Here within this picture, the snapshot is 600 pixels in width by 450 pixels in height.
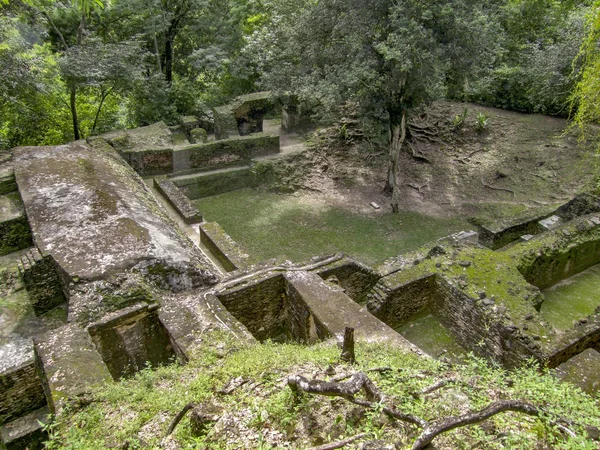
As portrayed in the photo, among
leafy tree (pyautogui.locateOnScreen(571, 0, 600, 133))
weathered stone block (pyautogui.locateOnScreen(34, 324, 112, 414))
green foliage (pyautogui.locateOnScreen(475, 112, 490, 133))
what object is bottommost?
weathered stone block (pyautogui.locateOnScreen(34, 324, 112, 414))

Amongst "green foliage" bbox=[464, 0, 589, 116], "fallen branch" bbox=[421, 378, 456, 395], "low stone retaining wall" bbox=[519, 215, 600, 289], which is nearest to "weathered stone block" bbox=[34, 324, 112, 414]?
"fallen branch" bbox=[421, 378, 456, 395]

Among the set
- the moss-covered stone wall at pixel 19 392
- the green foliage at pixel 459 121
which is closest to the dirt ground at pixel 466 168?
the green foliage at pixel 459 121

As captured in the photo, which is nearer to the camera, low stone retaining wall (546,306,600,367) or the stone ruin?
the stone ruin

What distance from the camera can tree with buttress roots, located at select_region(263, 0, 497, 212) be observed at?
9367 mm

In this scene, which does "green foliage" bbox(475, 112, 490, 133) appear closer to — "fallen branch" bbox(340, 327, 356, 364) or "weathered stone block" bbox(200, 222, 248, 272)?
"weathered stone block" bbox(200, 222, 248, 272)

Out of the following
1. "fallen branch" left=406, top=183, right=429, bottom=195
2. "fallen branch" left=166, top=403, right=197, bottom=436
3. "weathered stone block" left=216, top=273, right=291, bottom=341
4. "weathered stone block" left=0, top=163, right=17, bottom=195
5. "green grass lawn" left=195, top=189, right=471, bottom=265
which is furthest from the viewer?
"fallen branch" left=406, top=183, right=429, bottom=195

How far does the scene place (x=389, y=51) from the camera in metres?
9.26

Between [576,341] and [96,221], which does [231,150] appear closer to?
[96,221]

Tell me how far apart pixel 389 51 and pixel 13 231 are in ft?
27.2

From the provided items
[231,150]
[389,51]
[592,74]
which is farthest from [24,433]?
[592,74]

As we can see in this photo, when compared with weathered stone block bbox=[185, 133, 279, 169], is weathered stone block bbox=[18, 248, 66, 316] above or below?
below

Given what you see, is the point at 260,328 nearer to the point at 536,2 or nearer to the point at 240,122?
the point at 240,122

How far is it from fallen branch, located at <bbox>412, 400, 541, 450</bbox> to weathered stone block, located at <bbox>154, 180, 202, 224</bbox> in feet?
28.9

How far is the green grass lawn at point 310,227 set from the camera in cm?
1062
